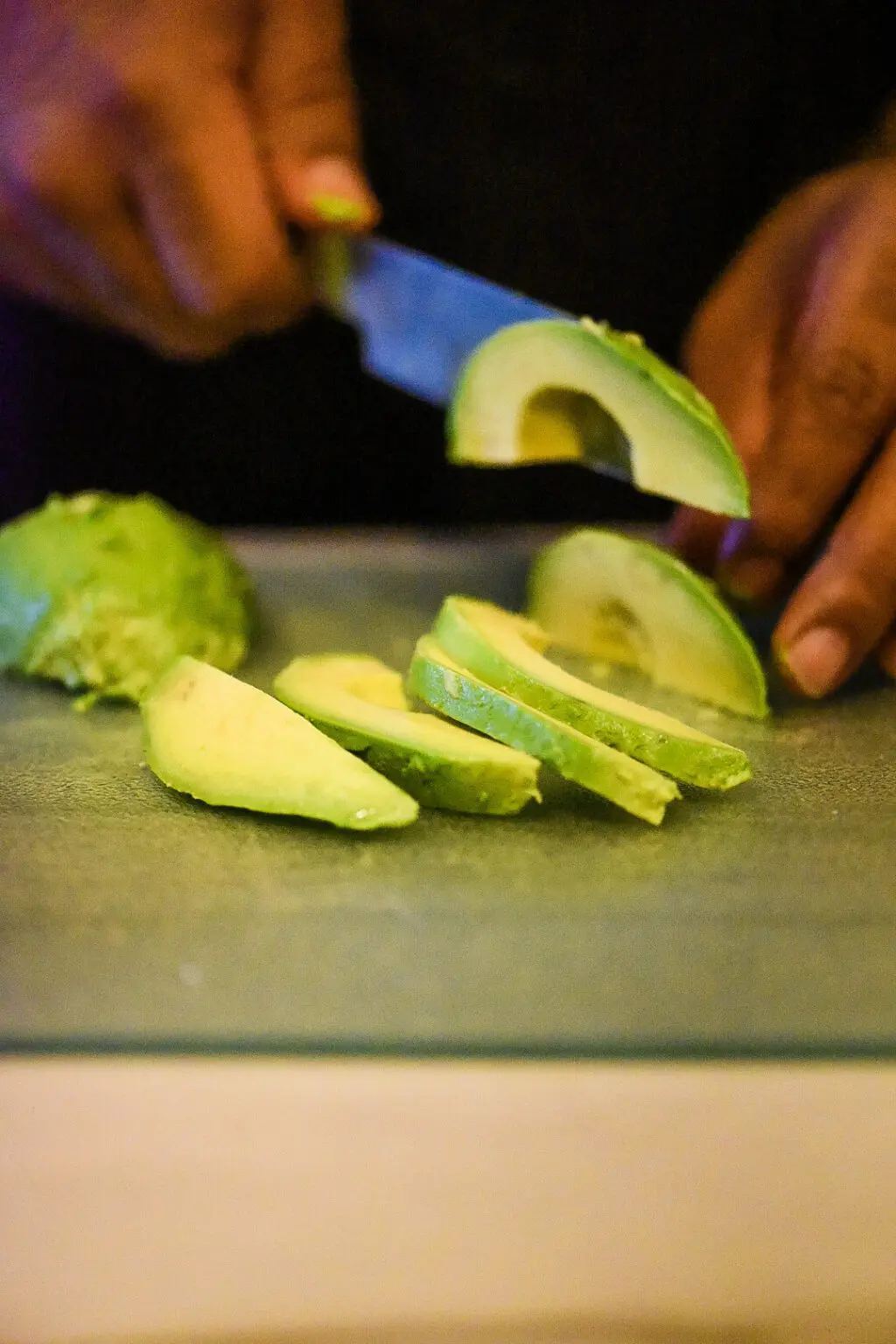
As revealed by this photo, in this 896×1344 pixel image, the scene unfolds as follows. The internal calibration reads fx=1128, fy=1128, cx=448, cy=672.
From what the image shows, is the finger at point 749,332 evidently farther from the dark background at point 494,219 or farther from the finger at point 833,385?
the dark background at point 494,219

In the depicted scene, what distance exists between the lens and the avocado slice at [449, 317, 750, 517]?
3.93ft

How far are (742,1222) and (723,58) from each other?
5.50 ft

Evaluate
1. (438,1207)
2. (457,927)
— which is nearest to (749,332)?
(457,927)

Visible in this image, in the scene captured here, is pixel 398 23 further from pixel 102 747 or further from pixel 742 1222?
pixel 742 1222

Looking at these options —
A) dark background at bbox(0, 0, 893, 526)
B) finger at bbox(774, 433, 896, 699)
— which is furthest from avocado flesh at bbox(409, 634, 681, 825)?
dark background at bbox(0, 0, 893, 526)

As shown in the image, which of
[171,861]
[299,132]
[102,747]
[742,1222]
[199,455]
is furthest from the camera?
[199,455]

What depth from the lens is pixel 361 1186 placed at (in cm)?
76

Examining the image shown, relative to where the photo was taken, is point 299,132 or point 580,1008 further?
point 299,132

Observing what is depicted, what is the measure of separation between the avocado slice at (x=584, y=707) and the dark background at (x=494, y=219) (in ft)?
2.77

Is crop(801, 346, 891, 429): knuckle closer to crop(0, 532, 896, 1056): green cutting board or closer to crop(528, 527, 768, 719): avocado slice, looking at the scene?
crop(528, 527, 768, 719): avocado slice

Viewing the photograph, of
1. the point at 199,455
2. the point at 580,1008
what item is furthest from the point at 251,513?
the point at 580,1008

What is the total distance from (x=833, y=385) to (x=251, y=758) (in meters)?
0.81

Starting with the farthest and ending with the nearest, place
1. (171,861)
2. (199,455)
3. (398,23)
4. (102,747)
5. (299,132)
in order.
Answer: (199,455), (398,23), (299,132), (102,747), (171,861)

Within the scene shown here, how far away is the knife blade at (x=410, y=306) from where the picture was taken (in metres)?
1.38
